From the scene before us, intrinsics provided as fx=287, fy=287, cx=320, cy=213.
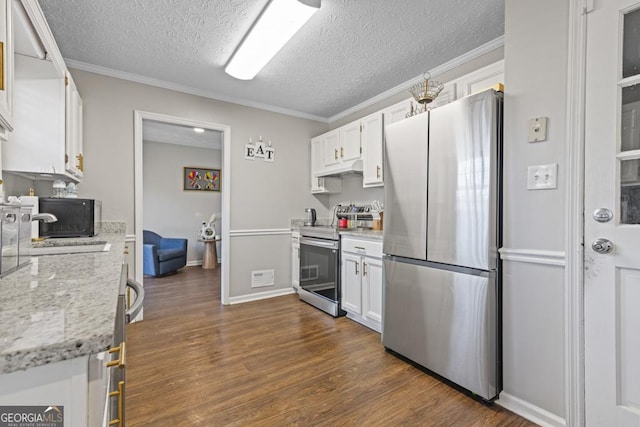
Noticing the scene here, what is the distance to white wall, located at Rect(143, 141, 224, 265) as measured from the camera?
214 inches

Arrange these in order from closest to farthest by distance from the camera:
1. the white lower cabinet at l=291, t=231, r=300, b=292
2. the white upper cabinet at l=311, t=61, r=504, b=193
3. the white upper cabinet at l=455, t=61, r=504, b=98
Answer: the white upper cabinet at l=455, t=61, r=504, b=98, the white upper cabinet at l=311, t=61, r=504, b=193, the white lower cabinet at l=291, t=231, r=300, b=292

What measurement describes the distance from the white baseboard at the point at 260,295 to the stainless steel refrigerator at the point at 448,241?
1809 mm

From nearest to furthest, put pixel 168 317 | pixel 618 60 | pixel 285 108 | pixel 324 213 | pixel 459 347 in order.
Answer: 1. pixel 618 60
2. pixel 459 347
3. pixel 168 317
4. pixel 285 108
5. pixel 324 213

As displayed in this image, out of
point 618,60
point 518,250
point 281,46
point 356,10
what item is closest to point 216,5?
point 281,46

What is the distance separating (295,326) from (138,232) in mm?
1817

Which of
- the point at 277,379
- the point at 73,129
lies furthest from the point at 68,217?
the point at 277,379

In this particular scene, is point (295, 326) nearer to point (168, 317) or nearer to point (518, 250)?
point (168, 317)

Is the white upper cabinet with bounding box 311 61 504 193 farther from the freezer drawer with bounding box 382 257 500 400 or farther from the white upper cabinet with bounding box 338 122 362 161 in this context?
the freezer drawer with bounding box 382 257 500 400

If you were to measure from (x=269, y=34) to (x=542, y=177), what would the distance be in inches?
76.4

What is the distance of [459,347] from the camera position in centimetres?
172

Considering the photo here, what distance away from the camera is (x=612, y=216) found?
4.11 feet

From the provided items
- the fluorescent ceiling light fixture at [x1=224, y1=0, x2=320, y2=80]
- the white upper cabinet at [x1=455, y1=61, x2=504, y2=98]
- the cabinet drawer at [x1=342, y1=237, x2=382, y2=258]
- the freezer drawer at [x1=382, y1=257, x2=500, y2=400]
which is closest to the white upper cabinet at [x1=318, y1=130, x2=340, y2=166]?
the cabinet drawer at [x1=342, y1=237, x2=382, y2=258]

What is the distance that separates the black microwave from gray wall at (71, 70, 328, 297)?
2.16 ft

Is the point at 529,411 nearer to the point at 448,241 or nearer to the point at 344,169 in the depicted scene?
the point at 448,241
